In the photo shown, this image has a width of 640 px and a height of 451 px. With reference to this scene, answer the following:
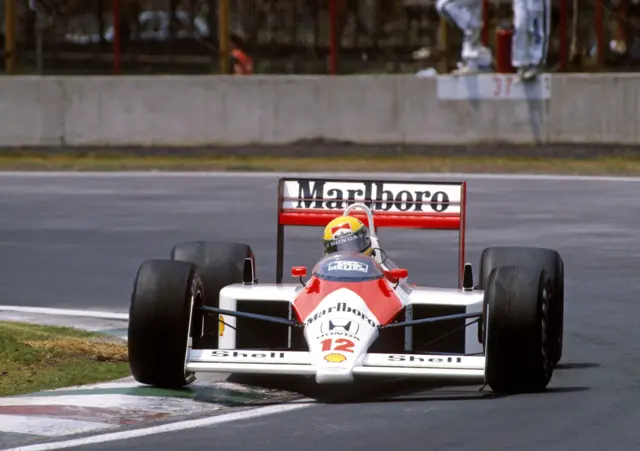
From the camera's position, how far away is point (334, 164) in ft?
86.7

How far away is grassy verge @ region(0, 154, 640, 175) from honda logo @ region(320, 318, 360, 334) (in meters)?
15.2

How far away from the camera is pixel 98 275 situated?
16.7 meters

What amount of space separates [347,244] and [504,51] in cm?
1688

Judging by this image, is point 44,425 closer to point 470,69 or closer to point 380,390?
point 380,390

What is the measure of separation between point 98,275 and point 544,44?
12843mm

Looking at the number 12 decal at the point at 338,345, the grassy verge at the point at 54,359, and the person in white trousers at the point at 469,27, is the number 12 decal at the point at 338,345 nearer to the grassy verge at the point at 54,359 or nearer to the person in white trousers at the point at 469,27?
the grassy verge at the point at 54,359

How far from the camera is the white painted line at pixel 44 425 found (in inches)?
374

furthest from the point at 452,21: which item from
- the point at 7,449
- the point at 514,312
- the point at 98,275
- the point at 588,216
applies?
the point at 7,449

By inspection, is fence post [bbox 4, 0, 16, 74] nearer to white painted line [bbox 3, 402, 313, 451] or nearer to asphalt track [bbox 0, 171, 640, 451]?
asphalt track [bbox 0, 171, 640, 451]

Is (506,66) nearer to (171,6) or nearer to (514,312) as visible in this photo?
(171,6)

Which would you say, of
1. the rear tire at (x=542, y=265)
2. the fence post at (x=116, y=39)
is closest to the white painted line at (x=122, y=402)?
the rear tire at (x=542, y=265)

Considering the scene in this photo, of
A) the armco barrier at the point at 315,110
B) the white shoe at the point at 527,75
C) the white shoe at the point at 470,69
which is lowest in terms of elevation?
the armco barrier at the point at 315,110

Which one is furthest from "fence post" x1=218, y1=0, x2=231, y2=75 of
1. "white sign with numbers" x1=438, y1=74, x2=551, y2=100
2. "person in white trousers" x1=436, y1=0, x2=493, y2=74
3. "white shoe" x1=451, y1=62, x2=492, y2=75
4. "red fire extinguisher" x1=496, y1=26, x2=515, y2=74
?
"red fire extinguisher" x1=496, y1=26, x2=515, y2=74

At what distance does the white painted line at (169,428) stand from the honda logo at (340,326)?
43 cm
